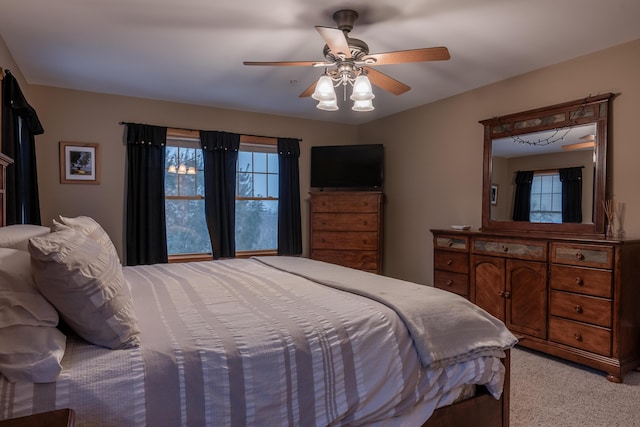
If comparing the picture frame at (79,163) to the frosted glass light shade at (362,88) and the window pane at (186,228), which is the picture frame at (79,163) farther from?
the frosted glass light shade at (362,88)

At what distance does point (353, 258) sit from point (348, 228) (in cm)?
39

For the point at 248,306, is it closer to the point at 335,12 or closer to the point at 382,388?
the point at 382,388

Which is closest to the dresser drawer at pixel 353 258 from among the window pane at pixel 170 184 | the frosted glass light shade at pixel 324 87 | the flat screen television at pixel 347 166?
the flat screen television at pixel 347 166

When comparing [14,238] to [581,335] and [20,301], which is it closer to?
[20,301]

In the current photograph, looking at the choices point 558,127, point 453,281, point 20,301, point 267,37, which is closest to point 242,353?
point 20,301

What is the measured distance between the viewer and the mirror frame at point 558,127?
114 inches

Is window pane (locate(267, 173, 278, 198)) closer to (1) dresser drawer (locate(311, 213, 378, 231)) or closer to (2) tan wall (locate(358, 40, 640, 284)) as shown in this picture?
(1) dresser drawer (locate(311, 213, 378, 231))

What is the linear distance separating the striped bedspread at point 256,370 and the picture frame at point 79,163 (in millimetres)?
2927

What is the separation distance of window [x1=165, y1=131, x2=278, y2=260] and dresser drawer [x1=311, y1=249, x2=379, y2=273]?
0.70 m

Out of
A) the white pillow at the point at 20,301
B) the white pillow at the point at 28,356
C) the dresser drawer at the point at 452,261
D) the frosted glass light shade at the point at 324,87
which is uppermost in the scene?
the frosted glass light shade at the point at 324,87

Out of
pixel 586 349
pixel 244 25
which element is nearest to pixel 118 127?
pixel 244 25

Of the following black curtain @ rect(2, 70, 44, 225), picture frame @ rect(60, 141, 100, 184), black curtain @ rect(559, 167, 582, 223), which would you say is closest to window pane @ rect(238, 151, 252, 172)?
picture frame @ rect(60, 141, 100, 184)

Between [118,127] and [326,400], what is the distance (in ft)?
12.9

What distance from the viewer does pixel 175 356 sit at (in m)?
1.14
